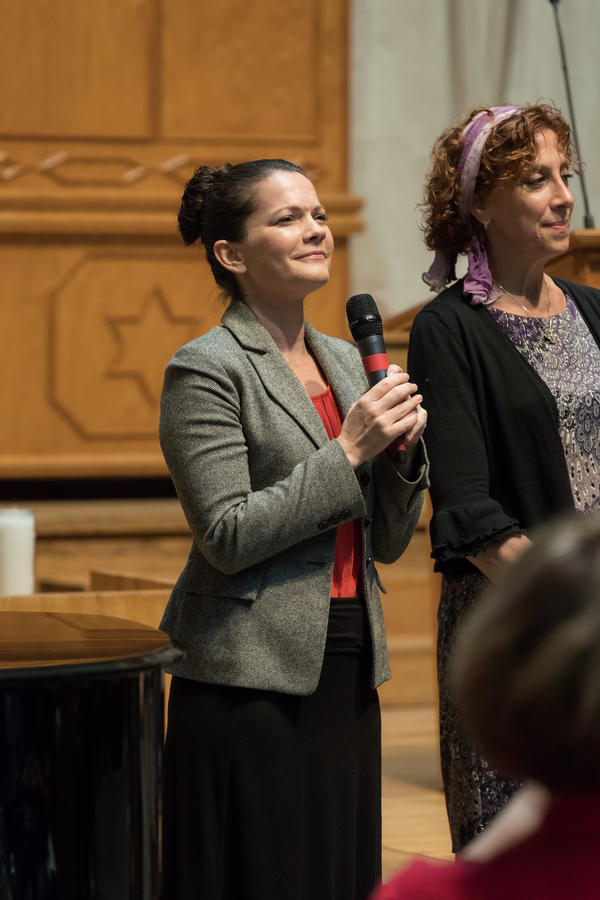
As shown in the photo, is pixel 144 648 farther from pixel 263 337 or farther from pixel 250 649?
pixel 263 337

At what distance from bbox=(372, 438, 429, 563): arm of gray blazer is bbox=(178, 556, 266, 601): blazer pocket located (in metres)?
0.21

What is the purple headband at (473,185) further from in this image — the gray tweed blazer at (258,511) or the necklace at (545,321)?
the gray tweed blazer at (258,511)

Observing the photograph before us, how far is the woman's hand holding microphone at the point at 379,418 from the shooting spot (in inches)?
58.0

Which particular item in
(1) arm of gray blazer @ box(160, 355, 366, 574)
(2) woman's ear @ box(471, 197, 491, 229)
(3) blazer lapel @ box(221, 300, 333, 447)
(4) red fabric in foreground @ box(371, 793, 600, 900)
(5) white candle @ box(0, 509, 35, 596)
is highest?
(2) woman's ear @ box(471, 197, 491, 229)

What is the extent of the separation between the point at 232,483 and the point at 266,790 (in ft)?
1.40

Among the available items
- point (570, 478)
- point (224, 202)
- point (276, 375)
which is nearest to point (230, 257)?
point (224, 202)

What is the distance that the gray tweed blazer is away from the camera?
146cm

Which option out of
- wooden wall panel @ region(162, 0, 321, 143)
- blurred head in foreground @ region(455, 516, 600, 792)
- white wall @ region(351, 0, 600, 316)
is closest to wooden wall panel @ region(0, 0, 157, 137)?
wooden wall panel @ region(162, 0, 321, 143)

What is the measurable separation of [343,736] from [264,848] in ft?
0.61

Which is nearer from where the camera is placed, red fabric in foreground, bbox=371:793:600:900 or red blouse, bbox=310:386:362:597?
red fabric in foreground, bbox=371:793:600:900

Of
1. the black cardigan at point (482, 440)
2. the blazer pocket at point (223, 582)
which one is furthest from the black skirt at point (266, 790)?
the black cardigan at point (482, 440)

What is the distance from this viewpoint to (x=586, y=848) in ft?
2.03

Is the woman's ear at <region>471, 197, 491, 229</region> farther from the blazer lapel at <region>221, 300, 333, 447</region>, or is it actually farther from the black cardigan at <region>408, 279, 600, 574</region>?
the blazer lapel at <region>221, 300, 333, 447</region>

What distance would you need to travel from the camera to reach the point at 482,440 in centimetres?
162
